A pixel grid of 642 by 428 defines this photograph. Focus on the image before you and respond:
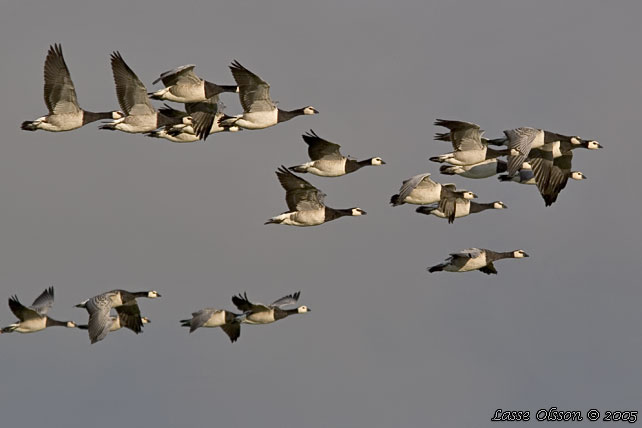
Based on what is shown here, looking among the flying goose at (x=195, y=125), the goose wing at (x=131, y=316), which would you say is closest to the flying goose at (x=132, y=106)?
the flying goose at (x=195, y=125)

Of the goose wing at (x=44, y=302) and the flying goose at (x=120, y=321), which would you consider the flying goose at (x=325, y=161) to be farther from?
the goose wing at (x=44, y=302)

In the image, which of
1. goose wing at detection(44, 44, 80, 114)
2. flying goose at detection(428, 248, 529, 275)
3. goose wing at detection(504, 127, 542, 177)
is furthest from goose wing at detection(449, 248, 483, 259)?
goose wing at detection(44, 44, 80, 114)

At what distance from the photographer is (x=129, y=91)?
121 feet

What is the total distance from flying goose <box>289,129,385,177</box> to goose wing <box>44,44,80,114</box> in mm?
5577

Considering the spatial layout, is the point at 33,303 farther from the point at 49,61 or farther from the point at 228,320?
the point at 49,61

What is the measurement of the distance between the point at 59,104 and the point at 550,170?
1219 cm

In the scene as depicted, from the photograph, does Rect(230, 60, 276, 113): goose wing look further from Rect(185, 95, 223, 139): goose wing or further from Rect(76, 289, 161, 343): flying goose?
Rect(76, 289, 161, 343): flying goose

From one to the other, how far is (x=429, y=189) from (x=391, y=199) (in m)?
1.01

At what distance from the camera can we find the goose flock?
36.7m

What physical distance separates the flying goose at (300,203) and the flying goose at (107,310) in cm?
463

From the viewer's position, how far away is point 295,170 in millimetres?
37750

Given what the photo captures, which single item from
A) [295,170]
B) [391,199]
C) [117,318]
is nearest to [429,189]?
[391,199]

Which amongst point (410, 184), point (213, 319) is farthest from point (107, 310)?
point (410, 184)

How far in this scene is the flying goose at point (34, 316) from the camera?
4169 cm
